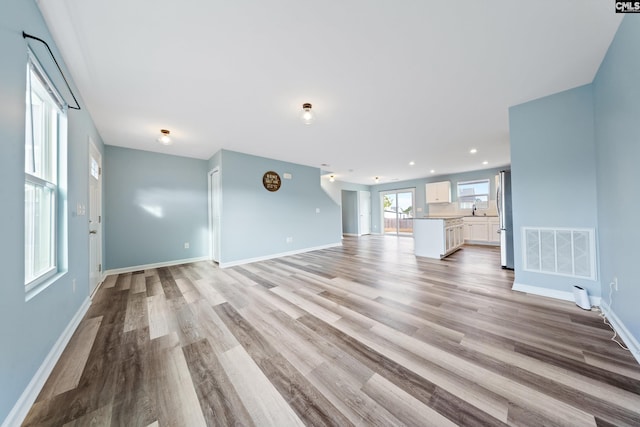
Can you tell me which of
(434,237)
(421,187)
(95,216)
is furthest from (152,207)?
(421,187)

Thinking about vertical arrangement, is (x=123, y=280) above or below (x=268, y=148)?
below

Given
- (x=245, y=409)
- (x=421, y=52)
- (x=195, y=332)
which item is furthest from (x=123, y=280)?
(x=421, y=52)

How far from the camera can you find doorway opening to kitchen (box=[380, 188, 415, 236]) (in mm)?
8895

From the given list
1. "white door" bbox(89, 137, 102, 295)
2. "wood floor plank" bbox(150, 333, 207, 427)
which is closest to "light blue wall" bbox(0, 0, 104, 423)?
"wood floor plank" bbox(150, 333, 207, 427)

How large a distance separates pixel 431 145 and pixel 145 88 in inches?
183

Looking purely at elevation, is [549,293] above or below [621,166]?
below

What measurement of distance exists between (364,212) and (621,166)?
793cm

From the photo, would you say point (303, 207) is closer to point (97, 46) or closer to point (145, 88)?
point (145, 88)

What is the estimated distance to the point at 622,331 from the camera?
1.66 metres

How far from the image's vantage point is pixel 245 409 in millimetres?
1116

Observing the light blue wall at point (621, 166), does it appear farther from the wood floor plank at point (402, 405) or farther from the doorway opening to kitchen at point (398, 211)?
the doorway opening to kitchen at point (398, 211)

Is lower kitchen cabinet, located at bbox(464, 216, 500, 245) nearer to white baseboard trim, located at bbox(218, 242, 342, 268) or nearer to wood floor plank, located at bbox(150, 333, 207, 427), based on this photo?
white baseboard trim, located at bbox(218, 242, 342, 268)

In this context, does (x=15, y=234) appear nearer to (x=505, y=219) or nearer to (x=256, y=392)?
(x=256, y=392)

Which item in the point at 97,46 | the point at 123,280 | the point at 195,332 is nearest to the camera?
the point at 97,46
